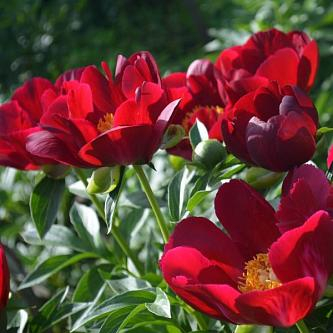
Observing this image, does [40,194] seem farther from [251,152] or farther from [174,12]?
[174,12]

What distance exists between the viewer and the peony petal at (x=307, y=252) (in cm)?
66

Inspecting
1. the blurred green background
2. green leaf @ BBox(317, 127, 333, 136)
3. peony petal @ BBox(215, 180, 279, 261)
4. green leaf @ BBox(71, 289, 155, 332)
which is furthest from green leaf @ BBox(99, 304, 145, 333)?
the blurred green background

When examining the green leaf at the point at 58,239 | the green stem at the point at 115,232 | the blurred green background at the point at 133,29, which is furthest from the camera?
the blurred green background at the point at 133,29

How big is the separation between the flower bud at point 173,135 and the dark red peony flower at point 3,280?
0.64ft

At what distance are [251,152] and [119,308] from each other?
0.19m

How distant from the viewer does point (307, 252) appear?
2.19 ft

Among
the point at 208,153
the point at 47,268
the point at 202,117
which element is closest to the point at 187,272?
the point at 208,153

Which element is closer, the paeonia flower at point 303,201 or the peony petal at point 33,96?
the paeonia flower at point 303,201

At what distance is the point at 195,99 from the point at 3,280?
0.30m

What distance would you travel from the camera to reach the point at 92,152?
812 millimetres

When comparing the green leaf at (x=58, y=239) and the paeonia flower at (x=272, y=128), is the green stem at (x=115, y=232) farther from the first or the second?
the paeonia flower at (x=272, y=128)

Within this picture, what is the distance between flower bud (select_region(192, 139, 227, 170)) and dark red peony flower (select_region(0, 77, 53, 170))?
0.56 ft

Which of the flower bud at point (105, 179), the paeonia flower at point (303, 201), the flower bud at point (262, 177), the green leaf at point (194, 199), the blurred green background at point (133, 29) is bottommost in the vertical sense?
the blurred green background at point (133, 29)

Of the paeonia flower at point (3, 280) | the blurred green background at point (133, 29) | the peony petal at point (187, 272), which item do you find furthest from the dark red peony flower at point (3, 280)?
the blurred green background at point (133, 29)
